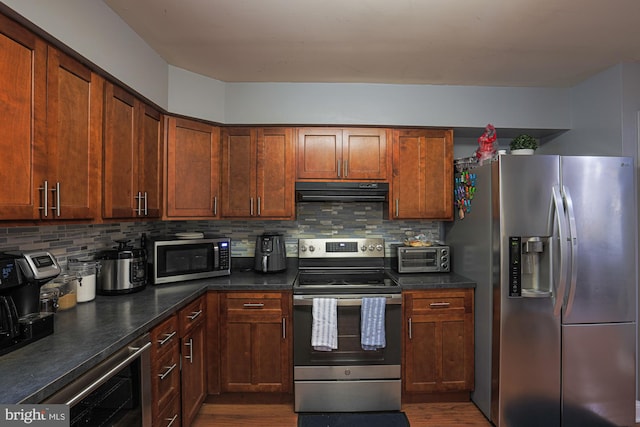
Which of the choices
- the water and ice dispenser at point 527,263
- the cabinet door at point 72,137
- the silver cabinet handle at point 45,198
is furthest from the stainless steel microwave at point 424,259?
the silver cabinet handle at point 45,198

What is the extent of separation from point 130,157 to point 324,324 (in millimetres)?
1650

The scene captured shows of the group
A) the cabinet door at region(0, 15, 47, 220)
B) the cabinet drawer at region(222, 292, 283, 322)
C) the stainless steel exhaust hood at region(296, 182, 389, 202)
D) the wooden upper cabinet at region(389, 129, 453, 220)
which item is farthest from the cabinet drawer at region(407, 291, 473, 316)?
the cabinet door at region(0, 15, 47, 220)

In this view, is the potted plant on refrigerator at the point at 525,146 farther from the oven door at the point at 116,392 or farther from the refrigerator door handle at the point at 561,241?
the oven door at the point at 116,392

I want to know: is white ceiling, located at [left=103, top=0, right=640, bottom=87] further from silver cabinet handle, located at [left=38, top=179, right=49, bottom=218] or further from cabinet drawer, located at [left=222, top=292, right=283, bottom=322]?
cabinet drawer, located at [left=222, top=292, right=283, bottom=322]

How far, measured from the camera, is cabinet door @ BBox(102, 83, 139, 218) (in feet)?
5.57

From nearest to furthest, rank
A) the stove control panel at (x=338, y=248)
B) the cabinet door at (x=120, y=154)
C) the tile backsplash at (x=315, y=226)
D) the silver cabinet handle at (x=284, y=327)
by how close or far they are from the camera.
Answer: the cabinet door at (x=120, y=154), the silver cabinet handle at (x=284, y=327), the stove control panel at (x=338, y=248), the tile backsplash at (x=315, y=226)

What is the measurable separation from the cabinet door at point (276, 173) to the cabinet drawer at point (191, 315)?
83cm

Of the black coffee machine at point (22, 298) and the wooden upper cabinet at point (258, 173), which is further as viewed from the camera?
the wooden upper cabinet at point (258, 173)

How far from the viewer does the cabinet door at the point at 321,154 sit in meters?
2.54

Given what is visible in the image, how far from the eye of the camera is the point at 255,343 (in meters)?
2.25
